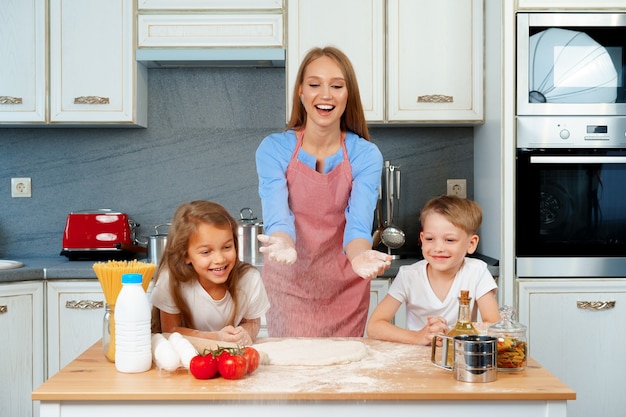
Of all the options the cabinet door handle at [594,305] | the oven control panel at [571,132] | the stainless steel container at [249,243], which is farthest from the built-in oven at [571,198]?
the stainless steel container at [249,243]

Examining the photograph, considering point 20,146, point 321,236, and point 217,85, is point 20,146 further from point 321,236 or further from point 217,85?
point 321,236

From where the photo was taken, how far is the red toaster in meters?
3.39

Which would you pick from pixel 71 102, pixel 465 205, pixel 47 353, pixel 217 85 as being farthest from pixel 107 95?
pixel 465 205

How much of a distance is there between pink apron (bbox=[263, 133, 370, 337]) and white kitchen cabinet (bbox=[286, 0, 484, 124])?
3.40ft

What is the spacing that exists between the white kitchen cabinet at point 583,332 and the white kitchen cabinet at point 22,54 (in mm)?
2245

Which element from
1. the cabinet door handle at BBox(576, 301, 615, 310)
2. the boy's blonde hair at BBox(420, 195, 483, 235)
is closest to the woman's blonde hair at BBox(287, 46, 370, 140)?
the boy's blonde hair at BBox(420, 195, 483, 235)

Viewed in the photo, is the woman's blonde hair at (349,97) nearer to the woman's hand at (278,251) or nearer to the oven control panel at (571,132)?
the woman's hand at (278,251)

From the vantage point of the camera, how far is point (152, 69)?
12.0 feet

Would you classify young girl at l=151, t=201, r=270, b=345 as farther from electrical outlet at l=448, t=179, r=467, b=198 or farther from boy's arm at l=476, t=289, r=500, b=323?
electrical outlet at l=448, t=179, r=467, b=198

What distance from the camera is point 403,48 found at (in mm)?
3357

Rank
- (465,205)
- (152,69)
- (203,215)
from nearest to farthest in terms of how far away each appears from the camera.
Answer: (203,215), (465,205), (152,69)

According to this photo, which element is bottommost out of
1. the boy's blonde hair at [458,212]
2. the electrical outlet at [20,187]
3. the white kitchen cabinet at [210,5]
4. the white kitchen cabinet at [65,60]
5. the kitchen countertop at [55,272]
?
the kitchen countertop at [55,272]

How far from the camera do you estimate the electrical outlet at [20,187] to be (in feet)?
12.2

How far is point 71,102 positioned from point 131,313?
6.67 ft
